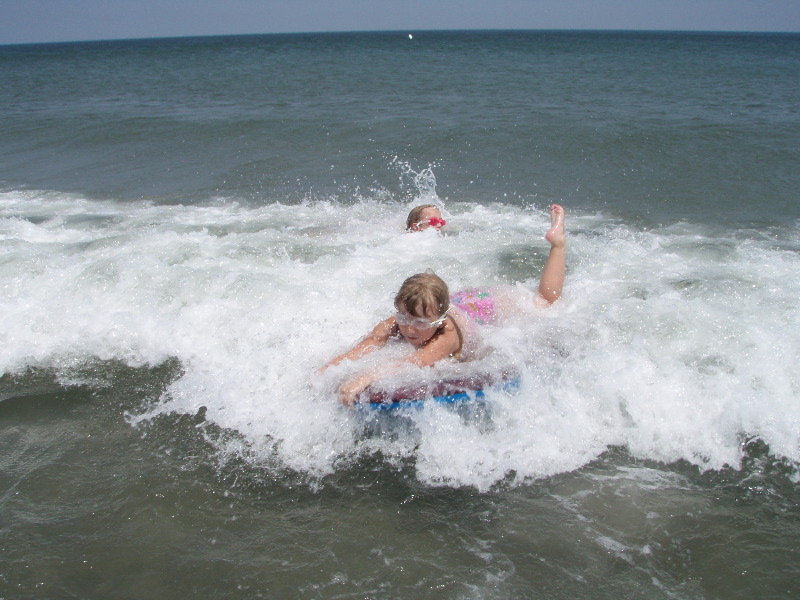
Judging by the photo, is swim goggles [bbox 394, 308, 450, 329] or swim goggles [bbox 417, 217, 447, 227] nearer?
swim goggles [bbox 394, 308, 450, 329]

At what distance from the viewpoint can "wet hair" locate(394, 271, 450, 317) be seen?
3.80m

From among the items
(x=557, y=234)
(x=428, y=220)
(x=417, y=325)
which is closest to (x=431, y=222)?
(x=428, y=220)

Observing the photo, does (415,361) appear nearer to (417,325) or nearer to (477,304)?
(417,325)

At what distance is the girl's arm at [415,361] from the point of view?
3.78 m

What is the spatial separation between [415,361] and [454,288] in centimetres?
220

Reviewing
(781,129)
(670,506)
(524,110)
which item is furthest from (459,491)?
(524,110)

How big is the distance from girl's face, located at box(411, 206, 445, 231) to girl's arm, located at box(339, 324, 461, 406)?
3.38 metres

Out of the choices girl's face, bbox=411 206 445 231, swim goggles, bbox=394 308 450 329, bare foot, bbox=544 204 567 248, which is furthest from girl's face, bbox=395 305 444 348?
girl's face, bbox=411 206 445 231

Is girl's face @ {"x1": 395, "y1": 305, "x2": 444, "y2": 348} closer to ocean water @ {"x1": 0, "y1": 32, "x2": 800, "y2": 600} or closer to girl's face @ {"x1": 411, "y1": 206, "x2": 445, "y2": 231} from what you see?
ocean water @ {"x1": 0, "y1": 32, "x2": 800, "y2": 600}

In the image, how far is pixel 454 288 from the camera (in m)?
6.08

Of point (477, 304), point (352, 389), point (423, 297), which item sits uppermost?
point (423, 297)

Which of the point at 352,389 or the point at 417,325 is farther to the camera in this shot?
the point at 417,325

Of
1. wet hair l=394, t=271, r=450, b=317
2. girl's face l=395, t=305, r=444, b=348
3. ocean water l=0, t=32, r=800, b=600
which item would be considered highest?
wet hair l=394, t=271, r=450, b=317

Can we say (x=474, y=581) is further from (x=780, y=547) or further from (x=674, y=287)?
(x=674, y=287)
